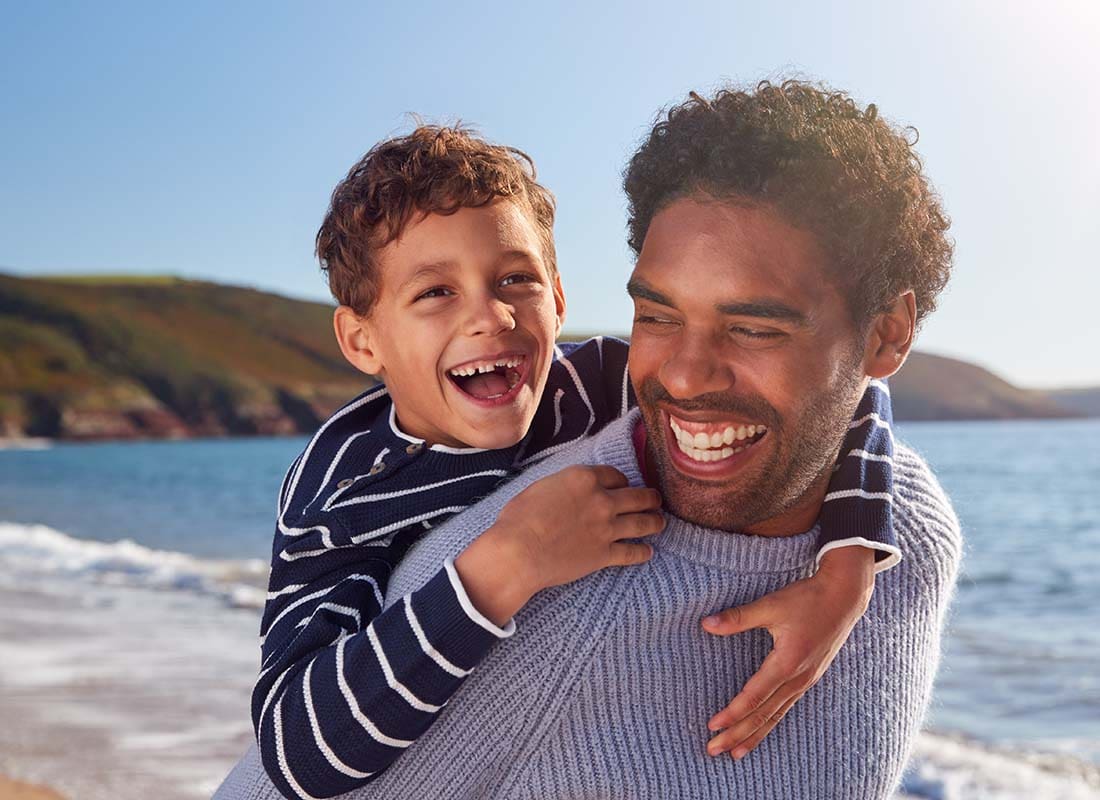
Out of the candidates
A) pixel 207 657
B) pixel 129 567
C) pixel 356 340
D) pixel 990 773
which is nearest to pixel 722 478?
pixel 356 340

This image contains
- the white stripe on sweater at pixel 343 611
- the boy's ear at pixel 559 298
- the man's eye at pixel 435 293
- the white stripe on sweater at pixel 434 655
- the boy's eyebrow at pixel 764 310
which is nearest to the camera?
the white stripe on sweater at pixel 434 655

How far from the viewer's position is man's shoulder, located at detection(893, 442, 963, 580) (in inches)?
87.8

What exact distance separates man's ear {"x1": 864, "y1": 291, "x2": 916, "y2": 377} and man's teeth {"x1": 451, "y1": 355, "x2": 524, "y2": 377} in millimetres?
755

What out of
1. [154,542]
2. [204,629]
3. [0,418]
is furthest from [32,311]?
[204,629]

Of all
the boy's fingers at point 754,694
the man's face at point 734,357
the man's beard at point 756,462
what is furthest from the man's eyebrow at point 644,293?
the boy's fingers at point 754,694

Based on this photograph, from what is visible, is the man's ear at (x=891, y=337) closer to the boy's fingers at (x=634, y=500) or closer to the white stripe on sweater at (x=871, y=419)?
the white stripe on sweater at (x=871, y=419)

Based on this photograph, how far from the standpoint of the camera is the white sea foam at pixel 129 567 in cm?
1193

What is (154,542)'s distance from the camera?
18.0 m

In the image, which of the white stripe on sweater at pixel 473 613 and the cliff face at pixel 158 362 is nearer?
the white stripe on sweater at pixel 473 613

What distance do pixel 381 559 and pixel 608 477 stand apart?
0.52 metres

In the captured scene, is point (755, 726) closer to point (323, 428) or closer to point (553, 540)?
point (553, 540)

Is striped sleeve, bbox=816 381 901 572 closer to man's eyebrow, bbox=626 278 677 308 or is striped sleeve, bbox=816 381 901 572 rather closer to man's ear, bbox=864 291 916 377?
man's ear, bbox=864 291 916 377

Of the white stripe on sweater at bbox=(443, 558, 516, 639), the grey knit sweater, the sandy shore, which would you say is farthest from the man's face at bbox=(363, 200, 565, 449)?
the sandy shore

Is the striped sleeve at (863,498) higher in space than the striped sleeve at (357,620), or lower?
higher
